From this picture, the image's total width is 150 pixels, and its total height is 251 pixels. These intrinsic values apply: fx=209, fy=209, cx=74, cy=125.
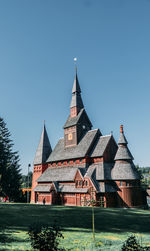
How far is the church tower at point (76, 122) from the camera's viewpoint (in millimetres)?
49938

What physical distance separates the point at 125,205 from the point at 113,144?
12.7 m

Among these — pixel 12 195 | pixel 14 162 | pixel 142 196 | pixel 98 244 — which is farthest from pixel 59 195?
pixel 98 244

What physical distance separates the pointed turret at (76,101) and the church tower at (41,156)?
40.9 ft

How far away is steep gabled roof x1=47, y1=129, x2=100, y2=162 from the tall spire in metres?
4.11

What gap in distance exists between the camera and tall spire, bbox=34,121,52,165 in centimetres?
5771

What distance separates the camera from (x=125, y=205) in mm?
36656

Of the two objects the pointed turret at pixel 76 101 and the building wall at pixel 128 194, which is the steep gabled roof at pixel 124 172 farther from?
the pointed turret at pixel 76 101

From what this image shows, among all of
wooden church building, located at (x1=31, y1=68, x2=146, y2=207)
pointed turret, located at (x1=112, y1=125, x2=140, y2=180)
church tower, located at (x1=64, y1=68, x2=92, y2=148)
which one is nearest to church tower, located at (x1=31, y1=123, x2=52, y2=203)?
wooden church building, located at (x1=31, y1=68, x2=146, y2=207)

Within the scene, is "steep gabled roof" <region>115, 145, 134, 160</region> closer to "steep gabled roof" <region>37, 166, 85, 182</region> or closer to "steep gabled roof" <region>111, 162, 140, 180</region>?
"steep gabled roof" <region>111, 162, 140, 180</region>

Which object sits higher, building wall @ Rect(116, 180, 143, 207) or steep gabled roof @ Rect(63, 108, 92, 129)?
steep gabled roof @ Rect(63, 108, 92, 129)

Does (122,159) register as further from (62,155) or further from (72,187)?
(62,155)

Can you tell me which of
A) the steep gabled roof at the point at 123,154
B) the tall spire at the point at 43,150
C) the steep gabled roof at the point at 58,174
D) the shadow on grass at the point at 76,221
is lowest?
the shadow on grass at the point at 76,221

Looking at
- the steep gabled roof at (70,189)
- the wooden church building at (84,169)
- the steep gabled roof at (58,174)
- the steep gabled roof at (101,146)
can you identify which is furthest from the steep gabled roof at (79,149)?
the steep gabled roof at (70,189)

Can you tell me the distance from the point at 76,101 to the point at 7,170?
23261mm
